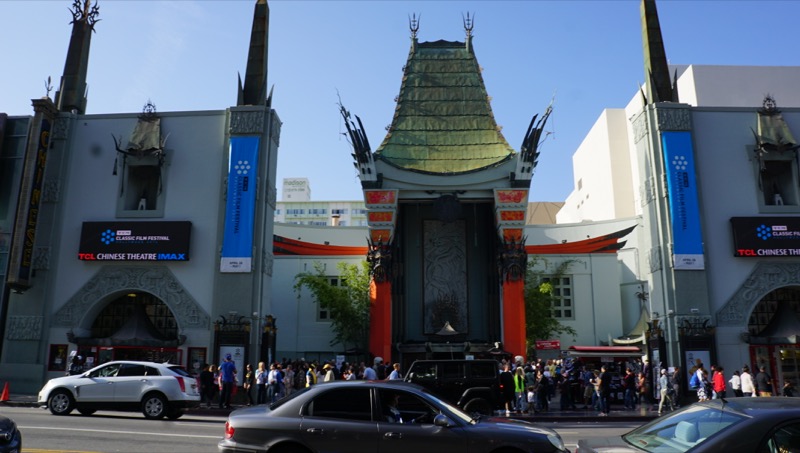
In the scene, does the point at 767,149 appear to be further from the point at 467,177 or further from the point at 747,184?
the point at 467,177

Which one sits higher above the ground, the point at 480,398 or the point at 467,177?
the point at 467,177

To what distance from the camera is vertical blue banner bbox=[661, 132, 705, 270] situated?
26094 millimetres

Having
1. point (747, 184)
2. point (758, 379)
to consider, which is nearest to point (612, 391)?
point (758, 379)

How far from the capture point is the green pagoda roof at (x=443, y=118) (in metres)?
36.5

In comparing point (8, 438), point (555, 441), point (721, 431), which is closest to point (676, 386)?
point (555, 441)

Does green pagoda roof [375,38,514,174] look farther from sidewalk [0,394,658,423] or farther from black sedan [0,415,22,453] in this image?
black sedan [0,415,22,453]

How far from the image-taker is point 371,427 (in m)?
7.63

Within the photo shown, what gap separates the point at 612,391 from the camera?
25891mm

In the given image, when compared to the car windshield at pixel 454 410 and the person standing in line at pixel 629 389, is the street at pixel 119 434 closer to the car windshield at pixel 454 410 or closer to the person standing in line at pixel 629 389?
the car windshield at pixel 454 410

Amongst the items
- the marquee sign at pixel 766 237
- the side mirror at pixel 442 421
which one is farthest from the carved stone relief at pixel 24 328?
the marquee sign at pixel 766 237

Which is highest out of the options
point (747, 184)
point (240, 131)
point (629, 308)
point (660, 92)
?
point (660, 92)

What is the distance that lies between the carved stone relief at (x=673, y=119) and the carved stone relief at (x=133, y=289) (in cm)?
2105

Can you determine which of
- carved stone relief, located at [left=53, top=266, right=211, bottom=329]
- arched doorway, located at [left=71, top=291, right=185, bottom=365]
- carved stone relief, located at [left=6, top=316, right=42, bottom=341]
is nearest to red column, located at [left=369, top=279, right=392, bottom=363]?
arched doorway, located at [left=71, top=291, right=185, bottom=365]

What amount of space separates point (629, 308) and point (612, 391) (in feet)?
57.7
